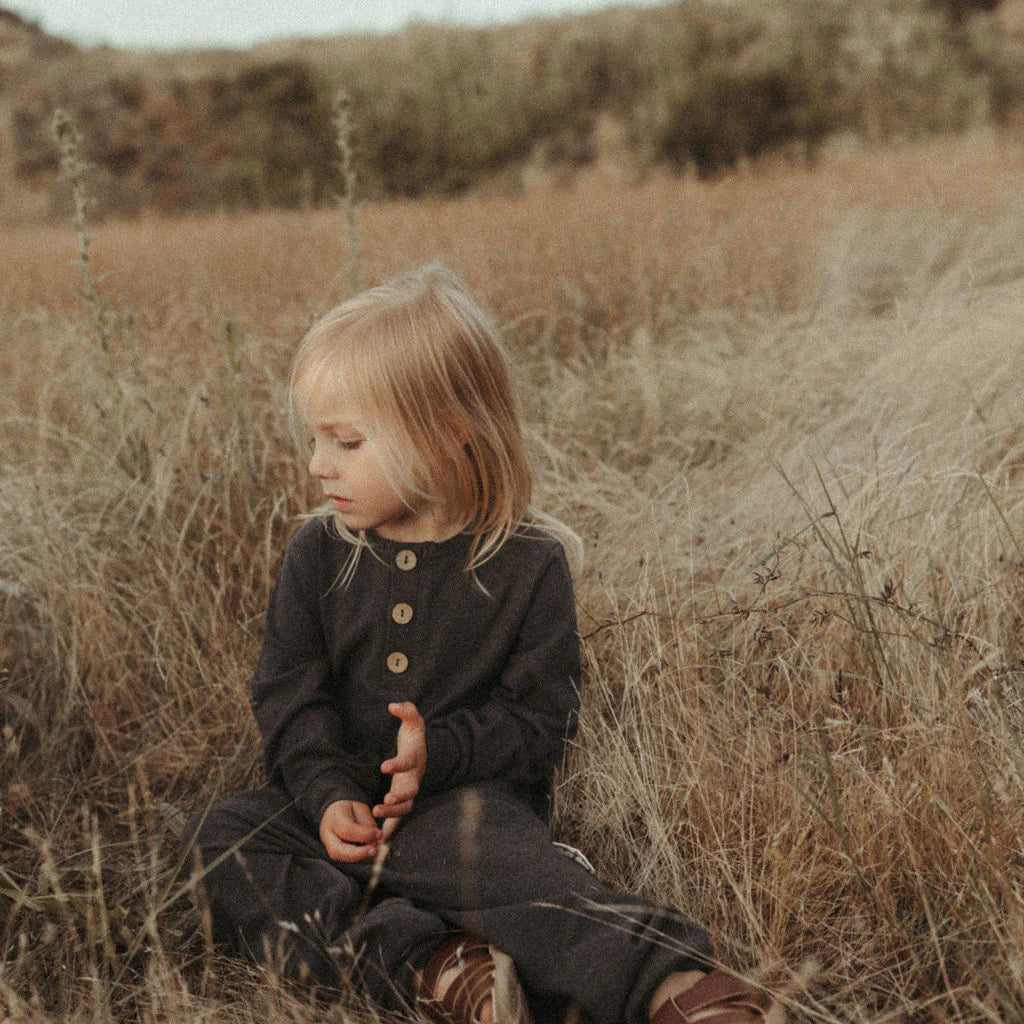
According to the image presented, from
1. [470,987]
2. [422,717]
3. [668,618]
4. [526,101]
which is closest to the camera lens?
[470,987]

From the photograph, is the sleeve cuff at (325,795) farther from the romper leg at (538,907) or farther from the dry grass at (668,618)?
the dry grass at (668,618)

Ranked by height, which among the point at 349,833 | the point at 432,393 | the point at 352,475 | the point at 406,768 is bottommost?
the point at 349,833

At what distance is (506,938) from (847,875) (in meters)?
0.50

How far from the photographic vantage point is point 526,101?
13.6 meters

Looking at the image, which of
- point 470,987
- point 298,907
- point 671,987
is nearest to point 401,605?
point 298,907

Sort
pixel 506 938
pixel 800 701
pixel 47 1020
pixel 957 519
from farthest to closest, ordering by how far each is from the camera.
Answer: pixel 957 519 → pixel 800 701 → pixel 506 938 → pixel 47 1020

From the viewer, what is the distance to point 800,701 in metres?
1.75

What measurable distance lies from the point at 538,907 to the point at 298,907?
1.22 ft

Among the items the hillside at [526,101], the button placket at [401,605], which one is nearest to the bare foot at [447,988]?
the button placket at [401,605]

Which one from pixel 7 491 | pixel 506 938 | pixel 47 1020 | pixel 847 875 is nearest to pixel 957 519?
pixel 847 875

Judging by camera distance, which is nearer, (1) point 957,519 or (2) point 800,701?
(2) point 800,701

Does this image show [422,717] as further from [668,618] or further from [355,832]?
[668,618]

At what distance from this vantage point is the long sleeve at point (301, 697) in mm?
1621

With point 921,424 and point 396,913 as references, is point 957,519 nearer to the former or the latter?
point 921,424
